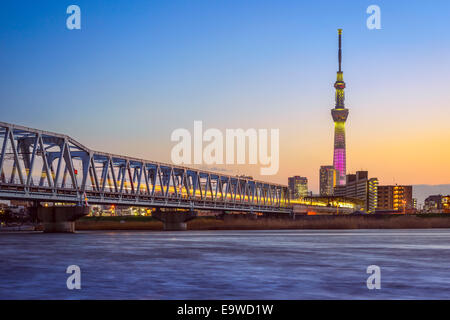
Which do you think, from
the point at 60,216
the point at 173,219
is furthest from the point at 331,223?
the point at 60,216

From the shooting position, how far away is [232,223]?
172250mm

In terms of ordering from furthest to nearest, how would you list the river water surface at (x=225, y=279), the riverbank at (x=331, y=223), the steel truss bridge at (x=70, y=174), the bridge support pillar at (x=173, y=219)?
the riverbank at (x=331, y=223)
the bridge support pillar at (x=173, y=219)
the steel truss bridge at (x=70, y=174)
the river water surface at (x=225, y=279)

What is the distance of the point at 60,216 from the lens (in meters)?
103

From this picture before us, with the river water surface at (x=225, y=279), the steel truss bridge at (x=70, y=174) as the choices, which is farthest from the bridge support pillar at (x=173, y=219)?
the river water surface at (x=225, y=279)

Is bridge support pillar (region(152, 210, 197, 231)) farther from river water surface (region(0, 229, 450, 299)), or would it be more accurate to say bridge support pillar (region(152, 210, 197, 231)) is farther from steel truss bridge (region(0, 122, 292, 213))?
river water surface (region(0, 229, 450, 299))

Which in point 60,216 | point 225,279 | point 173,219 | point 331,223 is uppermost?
point 225,279

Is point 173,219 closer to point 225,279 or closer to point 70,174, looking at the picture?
point 70,174

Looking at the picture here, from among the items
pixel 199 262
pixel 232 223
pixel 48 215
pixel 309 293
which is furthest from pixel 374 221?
pixel 309 293

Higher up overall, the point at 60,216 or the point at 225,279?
the point at 225,279

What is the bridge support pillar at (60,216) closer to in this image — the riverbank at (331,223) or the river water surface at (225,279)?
the riverbank at (331,223)

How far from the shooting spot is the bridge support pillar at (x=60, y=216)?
102 m

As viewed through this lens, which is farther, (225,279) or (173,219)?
(173,219)

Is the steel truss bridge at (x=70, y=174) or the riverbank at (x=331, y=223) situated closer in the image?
the steel truss bridge at (x=70, y=174)
